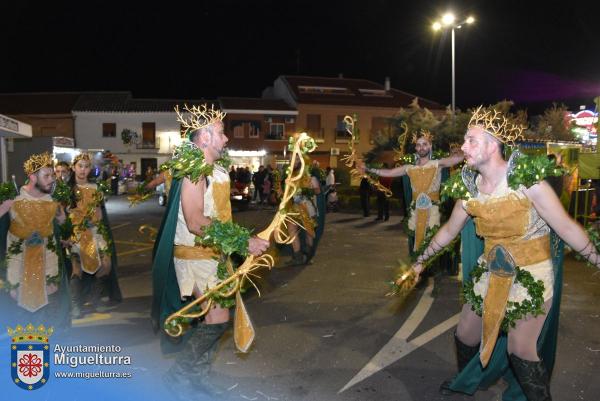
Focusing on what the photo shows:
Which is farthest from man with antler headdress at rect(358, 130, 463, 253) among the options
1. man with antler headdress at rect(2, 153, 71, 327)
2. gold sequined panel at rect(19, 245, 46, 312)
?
gold sequined panel at rect(19, 245, 46, 312)

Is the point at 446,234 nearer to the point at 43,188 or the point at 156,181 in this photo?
Answer: the point at 43,188

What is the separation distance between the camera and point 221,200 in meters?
4.18

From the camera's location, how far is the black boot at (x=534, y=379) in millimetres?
3543

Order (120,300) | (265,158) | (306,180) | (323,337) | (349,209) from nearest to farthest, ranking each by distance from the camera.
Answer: (323,337) < (120,300) < (306,180) < (349,209) < (265,158)

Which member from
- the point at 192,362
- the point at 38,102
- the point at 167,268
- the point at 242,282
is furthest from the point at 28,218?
the point at 38,102

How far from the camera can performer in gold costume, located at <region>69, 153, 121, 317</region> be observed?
6660 millimetres

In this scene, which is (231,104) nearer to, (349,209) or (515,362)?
(349,209)

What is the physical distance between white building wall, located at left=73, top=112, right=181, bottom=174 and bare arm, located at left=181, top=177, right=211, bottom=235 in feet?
136

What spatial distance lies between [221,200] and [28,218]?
248 centimetres

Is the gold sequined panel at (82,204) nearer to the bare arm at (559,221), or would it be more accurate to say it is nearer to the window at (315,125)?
the bare arm at (559,221)

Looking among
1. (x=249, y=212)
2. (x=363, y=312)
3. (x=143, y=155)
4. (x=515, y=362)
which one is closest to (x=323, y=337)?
(x=363, y=312)

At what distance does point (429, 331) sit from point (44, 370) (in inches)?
151

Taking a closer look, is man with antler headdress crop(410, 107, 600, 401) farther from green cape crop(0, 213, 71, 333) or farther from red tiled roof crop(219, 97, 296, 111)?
red tiled roof crop(219, 97, 296, 111)

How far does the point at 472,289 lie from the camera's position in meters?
3.93
